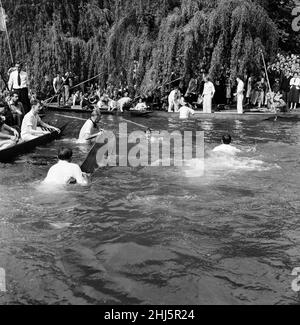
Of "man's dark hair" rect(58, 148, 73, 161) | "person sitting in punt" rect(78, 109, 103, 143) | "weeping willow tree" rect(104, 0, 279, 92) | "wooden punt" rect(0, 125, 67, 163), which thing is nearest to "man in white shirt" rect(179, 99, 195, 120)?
"weeping willow tree" rect(104, 0, 279, 92)

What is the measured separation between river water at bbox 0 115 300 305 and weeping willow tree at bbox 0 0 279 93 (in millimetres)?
10760

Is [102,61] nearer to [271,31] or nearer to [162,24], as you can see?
[162,24]

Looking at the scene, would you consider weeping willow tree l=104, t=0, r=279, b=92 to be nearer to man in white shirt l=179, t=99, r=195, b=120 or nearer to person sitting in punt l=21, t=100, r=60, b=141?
man in white shirt l=179, t=99, r=195, b=120

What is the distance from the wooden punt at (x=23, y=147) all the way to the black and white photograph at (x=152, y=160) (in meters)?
0.05

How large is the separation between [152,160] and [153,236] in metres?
5.23

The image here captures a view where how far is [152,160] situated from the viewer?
12.0m

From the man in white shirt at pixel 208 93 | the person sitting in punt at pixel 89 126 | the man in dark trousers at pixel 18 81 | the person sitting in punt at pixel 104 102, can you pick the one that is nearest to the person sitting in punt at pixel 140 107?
the person sitting in punt at pixel 104 102

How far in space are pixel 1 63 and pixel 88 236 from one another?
2253cm

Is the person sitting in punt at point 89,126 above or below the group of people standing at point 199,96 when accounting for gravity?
below

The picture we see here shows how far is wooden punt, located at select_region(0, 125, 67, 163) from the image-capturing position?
11132 mm

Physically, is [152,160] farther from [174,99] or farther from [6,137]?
[174,99]

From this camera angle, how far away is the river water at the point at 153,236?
5402 millimetres

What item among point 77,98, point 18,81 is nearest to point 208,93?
point 18,81

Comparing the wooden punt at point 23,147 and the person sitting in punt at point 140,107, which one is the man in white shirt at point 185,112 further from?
the wooden punt at point 23,147
